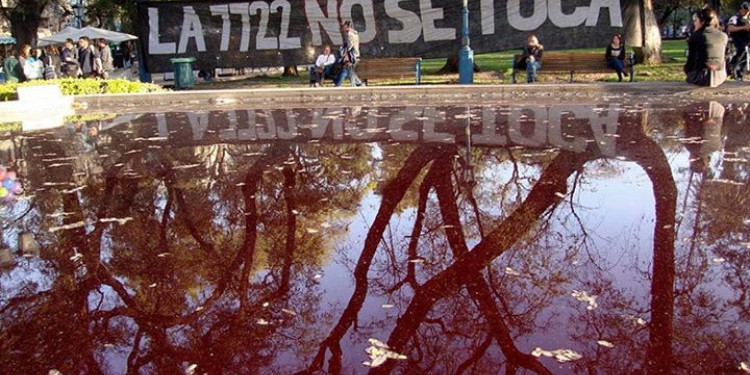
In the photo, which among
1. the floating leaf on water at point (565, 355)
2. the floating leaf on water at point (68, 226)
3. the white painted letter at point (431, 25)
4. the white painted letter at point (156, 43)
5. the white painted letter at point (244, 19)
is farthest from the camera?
the white painted letter at point (156, 43)

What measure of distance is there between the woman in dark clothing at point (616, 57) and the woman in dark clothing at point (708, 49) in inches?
89.8

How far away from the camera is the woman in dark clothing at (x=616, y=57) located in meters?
16.3

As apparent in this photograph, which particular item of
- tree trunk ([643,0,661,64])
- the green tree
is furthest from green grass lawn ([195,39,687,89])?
the green tree

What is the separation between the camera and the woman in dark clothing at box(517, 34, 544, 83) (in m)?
16.5

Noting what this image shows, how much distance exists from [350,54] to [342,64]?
57 centimetres

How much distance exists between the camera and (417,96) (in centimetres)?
1570

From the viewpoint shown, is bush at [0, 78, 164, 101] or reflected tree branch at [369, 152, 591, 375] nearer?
reflected tree branch at [369, 152, 591, 375]

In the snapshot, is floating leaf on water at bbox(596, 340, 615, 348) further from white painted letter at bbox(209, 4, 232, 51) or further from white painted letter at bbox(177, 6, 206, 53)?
white painted letter at bbox(177, 6, 206, 53)

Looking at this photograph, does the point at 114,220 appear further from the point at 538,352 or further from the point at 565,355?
the point at 565,355

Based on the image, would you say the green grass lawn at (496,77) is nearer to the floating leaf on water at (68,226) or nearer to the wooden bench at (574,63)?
the wooden bench at (574,63)

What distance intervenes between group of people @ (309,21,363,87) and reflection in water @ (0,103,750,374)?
8.40 metres

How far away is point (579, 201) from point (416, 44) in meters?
15.4

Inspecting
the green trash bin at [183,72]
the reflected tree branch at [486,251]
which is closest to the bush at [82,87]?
the green trash bin at [183,72]

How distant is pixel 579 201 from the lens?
5.91 m
